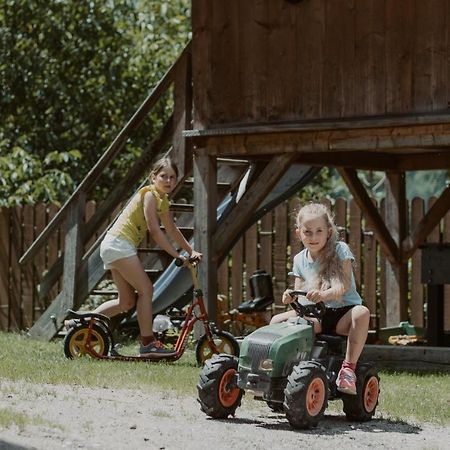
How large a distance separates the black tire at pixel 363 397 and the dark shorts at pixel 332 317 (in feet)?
0.98

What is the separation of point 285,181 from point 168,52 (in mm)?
6443

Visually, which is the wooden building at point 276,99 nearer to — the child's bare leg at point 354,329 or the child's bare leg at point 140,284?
the child's bare leg at point 140,284

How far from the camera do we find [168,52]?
2100 centimetres

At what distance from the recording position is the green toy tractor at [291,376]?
794cm

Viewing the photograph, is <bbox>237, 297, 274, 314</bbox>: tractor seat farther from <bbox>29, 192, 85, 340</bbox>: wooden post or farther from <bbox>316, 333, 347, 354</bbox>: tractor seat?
<bbox>316, 333, 347, 354</bbox>: tractor seat

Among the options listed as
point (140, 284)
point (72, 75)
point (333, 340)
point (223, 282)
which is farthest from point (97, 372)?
point (72, 75)

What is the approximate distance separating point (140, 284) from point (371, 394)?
353 cm

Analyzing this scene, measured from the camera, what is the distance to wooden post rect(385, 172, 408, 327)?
16156 mm

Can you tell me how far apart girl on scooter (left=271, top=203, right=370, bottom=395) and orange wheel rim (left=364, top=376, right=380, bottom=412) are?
0.64 feet

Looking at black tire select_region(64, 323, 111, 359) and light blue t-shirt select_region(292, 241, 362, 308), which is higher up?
light blue t-shirt select_region(292, 241, 362, 308)

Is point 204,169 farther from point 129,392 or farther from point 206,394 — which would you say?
point 206,394

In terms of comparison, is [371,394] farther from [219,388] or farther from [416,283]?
[416,283]

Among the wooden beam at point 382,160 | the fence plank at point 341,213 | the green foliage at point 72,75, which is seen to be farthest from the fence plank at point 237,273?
the green foliage at point 72,75

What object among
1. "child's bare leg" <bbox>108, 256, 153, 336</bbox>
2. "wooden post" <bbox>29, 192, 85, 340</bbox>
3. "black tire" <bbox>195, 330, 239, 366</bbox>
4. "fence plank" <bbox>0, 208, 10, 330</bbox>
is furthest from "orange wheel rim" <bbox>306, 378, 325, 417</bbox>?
"fence plank" <bbox>0, 208, 10, 330</bbox>
